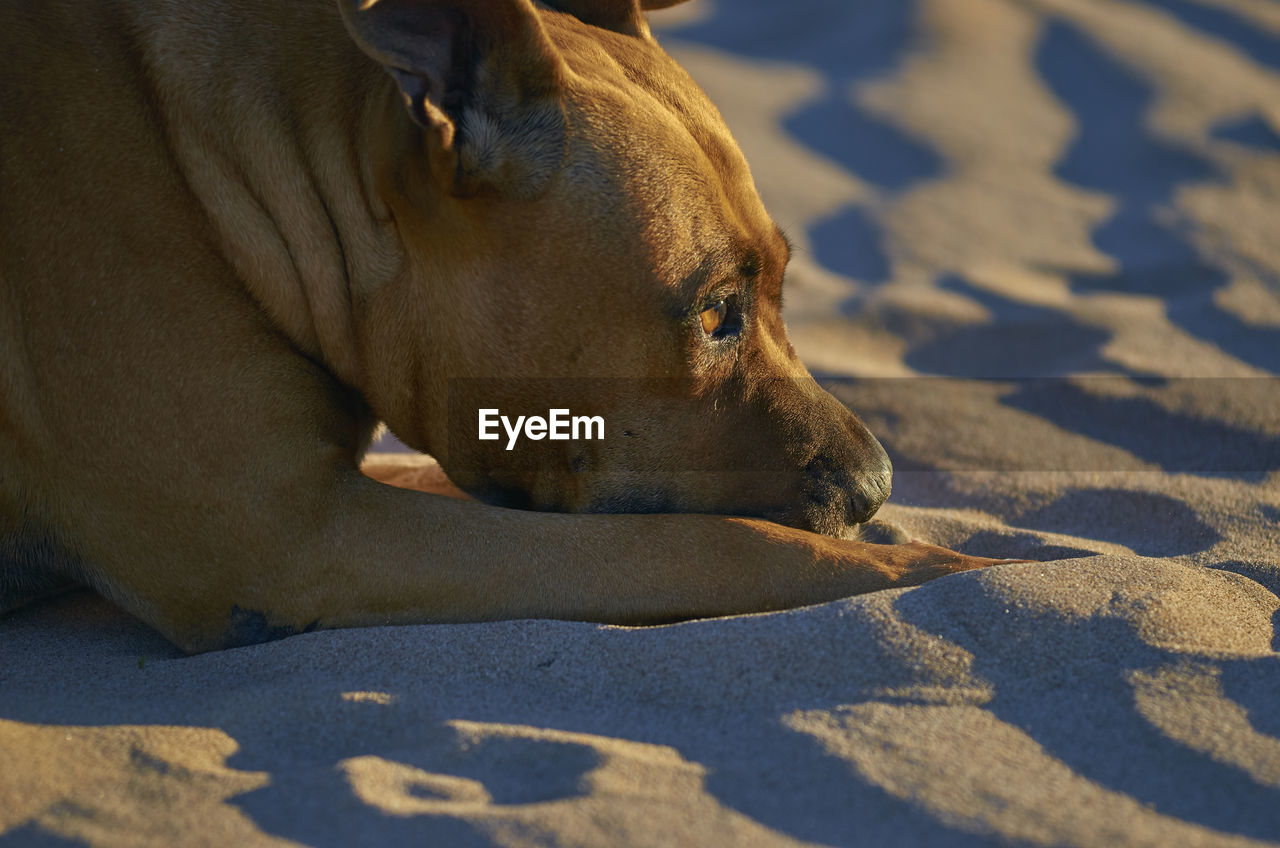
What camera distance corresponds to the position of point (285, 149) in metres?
2.88

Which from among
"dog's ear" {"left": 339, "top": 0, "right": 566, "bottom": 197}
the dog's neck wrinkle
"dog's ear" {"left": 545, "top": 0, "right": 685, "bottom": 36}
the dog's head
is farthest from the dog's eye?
"dog's ear" {"left": 545, "top": 0, "right": 685, "bottom": 36}

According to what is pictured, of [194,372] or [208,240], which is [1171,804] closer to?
[194,372]

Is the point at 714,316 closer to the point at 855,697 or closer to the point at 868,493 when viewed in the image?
the point at 868,493

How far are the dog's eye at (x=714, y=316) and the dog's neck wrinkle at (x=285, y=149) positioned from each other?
0.73 metres

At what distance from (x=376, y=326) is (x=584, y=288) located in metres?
0.51

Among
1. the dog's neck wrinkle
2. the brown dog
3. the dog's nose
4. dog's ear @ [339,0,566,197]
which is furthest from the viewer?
the dog's nose

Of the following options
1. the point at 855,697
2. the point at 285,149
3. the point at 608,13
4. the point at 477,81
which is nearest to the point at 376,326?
the point at 285,149

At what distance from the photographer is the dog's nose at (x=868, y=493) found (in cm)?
302

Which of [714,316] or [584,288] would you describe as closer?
[584,288]

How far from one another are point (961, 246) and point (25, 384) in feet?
14.8

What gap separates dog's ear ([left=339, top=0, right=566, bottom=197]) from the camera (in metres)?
2.53

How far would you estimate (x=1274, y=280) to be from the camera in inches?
217

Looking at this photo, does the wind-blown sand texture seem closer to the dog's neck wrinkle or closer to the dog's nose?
the dog's nose

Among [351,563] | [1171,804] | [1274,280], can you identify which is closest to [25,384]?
[351,563]
